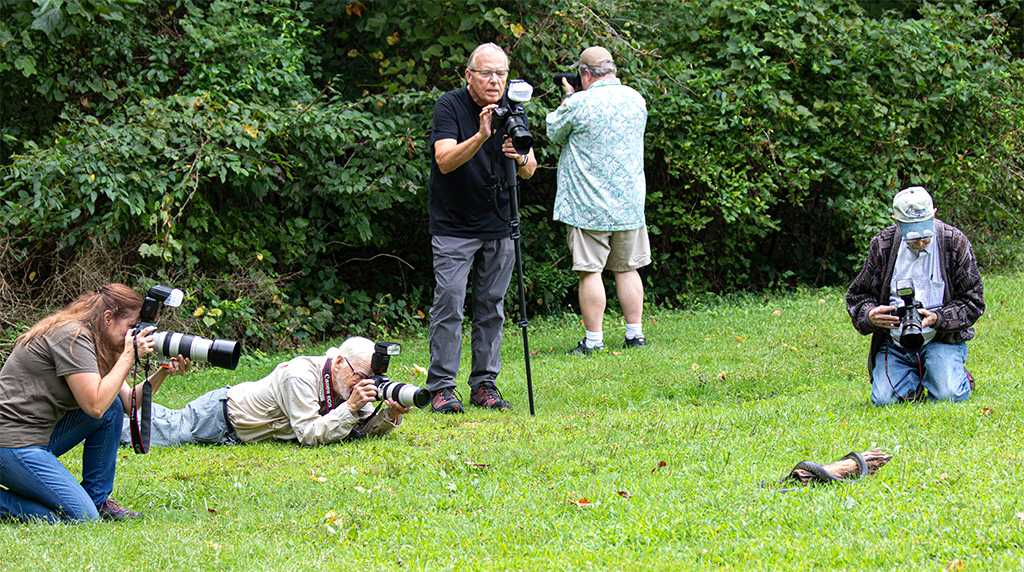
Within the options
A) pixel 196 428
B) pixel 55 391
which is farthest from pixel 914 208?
pixel 55 391

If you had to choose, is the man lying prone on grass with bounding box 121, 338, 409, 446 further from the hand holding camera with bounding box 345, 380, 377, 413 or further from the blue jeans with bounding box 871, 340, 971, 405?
the blue jeans with bounding box 871, 340, 971, 405

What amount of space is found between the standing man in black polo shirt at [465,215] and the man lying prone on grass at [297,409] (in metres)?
0.81

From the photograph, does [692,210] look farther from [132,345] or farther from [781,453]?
[132,345]

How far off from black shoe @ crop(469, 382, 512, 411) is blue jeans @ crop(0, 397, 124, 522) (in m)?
2.70

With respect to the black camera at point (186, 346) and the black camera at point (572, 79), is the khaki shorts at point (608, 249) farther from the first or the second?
the black camera at point (186, 346)

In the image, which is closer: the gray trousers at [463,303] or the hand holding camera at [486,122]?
the hand holding camera at [486,122]

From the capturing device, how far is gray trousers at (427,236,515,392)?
309 inches

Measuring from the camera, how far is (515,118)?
7.48 meters

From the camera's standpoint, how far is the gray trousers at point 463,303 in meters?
7.86

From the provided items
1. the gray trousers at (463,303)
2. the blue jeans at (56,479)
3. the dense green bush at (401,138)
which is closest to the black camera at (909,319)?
the gray trousers at (463,303)

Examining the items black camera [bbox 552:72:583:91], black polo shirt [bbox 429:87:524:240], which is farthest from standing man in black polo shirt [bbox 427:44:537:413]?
black camera [bbox 552:72:583:91]

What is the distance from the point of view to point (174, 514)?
18.8 feet

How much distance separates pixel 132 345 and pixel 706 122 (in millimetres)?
7705

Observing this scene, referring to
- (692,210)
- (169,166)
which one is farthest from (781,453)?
(692,210)
